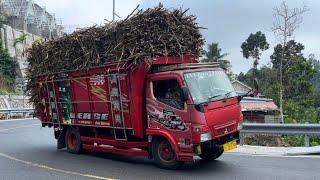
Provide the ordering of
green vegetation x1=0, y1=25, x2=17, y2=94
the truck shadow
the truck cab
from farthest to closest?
green vegetation x1=0, y1=25, x2=17, y2=94 → the truck shadow → the truck cab

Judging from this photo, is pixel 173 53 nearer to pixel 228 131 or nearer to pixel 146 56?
pixel 146 56

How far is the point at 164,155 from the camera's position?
10633 millimetres

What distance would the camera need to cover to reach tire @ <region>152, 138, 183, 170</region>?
10.4 m

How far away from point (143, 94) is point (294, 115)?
22389 mm

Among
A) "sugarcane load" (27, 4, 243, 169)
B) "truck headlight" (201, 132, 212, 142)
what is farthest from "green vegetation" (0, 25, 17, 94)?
"truck headlight" (201, 132, 212, 142)

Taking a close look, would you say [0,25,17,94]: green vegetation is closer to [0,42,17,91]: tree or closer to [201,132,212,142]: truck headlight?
[0,42,17,91]: tree

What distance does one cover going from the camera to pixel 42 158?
13.0 m

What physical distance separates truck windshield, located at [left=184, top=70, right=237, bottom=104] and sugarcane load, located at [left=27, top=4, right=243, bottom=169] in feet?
0.08

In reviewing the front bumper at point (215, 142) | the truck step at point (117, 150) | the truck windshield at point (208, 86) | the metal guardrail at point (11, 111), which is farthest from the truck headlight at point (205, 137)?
the metal guardrail at point (11, 111)

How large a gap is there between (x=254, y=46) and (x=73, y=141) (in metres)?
60.2

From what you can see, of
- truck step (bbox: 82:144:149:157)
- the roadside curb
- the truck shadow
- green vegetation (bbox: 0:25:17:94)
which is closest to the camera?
the truck shadow

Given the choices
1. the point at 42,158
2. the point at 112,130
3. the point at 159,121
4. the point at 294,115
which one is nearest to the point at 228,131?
the point at 159,121

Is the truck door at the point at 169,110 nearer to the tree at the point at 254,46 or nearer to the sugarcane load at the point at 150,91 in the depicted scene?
the sugarcane load at the point at 150,91

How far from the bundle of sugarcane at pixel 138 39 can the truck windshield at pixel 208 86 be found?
1012 mm
